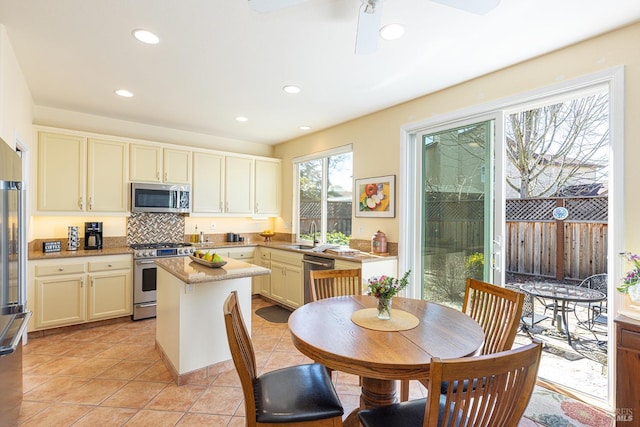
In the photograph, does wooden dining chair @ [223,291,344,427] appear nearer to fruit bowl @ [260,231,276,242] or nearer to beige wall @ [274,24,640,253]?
beige wall @ [274,24,640,253]

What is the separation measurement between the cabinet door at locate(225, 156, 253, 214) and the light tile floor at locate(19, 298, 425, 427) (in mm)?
2199

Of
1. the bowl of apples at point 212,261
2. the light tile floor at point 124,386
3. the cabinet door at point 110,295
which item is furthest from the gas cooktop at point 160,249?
the bowl of apples at point 212,261

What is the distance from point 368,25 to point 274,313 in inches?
140

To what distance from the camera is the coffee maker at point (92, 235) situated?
3883 millimetres

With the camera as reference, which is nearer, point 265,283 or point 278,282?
point 278,282

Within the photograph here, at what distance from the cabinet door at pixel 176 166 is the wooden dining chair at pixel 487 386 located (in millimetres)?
4234

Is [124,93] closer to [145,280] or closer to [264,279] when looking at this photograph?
[145,280]

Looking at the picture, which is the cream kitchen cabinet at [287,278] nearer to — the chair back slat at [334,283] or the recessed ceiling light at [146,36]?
the chair back slat at [334,283]

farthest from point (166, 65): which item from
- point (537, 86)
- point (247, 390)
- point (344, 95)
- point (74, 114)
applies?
point (537, 86)

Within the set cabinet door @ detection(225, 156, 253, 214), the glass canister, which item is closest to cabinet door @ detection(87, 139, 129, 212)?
cabinet door @ detection(225, 156, 253, 214)

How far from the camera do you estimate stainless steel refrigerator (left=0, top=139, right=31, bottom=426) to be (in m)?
1.45

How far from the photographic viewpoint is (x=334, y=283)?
246 centimetres

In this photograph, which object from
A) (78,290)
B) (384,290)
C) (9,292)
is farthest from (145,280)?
(384,290)

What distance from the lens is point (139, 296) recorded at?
382cm
